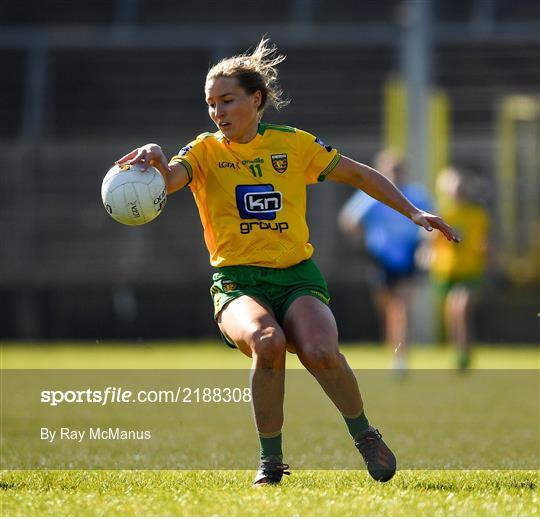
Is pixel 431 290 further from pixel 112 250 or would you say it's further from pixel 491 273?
pixel 112 250

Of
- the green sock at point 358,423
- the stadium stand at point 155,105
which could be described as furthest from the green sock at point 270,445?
the stadium stand at point 155,105

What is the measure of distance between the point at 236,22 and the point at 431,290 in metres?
6.42

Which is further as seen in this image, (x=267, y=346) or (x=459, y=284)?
(x=459, y=284)

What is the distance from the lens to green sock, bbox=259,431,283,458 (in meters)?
A: 4.83

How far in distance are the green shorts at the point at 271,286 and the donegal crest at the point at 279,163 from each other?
42cm

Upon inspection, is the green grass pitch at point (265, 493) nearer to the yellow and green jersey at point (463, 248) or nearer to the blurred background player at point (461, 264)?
the blurred background player at point (461, 264)

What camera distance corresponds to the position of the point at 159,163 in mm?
4934

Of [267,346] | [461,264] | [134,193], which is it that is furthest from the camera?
[461,264]

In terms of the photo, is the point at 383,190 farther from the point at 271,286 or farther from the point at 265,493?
the point at 265,493

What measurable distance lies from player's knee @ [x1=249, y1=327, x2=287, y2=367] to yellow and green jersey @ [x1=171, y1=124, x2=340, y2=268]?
0.42 meters

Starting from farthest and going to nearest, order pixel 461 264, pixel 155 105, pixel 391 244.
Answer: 1. pixel 155 105
2. pixel 461 264
3. pixel 391 244

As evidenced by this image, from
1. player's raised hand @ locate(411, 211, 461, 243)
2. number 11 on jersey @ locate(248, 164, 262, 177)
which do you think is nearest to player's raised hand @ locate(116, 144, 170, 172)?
number 11 on jersey @ locate(248, 164, 262, 177)

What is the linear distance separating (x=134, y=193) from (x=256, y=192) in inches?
21.6

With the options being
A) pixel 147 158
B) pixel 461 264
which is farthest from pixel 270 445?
pixel 461 264
